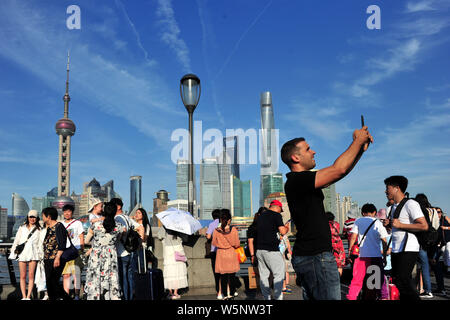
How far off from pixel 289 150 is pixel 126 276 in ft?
17.6

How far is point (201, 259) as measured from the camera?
9.65 metres

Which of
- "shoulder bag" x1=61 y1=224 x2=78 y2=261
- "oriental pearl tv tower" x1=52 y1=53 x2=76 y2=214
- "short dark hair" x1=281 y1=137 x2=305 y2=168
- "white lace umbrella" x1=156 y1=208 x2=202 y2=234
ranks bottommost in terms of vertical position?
"shoulder bag" x1=61 y1=224 x2=78 y2=261

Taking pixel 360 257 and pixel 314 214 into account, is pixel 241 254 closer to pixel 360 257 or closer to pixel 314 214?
pixel 360 257

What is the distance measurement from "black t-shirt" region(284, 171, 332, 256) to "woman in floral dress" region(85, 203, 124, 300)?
14.3 ft

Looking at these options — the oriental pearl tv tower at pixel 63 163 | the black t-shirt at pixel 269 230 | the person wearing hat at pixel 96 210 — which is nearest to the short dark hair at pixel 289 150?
the black t-shirt at pixel 269 230

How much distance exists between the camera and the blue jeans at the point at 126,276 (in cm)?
746

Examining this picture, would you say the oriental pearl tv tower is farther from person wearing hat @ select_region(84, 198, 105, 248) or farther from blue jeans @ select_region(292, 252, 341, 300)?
blue jeans @ select_region(292, 252, 341, 300)

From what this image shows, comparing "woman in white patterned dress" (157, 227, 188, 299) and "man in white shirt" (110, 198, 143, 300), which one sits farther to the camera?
"woman in white patterned dress" (157, 227, 188, 299)

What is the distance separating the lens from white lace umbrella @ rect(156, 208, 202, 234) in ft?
28.5

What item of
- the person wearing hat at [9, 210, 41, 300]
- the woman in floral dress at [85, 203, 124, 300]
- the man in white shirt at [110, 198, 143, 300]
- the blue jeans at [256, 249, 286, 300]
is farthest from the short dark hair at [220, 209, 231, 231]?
the person wearing hat at [9, 210, 41, 300]

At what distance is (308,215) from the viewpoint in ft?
10.3

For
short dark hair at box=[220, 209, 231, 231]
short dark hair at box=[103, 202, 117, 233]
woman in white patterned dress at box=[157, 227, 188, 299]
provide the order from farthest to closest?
woman in white patterned dress at box=[157, 227, 188, 299] < short dark hair at box=[220, 209, 231, 231] < short dark hair at box=[103, 202, 117, 233]

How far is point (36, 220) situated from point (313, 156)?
7.13 metres
